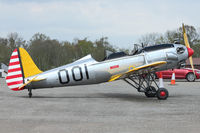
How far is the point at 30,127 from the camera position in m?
5.95

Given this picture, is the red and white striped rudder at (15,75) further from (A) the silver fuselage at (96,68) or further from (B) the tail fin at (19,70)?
(A) the silver fuselage at (96,68)

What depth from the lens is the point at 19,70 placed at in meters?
11.1

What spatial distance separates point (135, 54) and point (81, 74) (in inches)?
99.4

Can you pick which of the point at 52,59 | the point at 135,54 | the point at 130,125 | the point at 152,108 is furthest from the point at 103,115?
the point at 52,59

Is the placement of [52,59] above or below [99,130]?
above

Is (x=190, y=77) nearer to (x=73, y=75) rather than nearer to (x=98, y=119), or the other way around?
(x=73, y=75)

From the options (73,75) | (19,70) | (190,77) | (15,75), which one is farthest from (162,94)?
(190,77)

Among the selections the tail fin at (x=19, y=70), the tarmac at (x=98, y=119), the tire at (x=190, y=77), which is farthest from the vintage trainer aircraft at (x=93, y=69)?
the tire at (x=190, y=77)

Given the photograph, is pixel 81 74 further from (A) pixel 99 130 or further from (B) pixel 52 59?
(B) pixel 52 59

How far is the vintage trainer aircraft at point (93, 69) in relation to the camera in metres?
11.1

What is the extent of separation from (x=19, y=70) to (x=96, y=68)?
3232 mm

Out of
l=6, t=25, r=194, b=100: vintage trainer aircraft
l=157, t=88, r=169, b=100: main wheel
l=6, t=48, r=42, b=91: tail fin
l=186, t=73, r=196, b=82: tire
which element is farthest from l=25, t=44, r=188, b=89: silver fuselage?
l=186, t=73, r=196, b=82: tire

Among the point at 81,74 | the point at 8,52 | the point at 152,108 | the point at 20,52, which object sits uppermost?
the point at 8,52

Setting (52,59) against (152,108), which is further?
(52,59)
